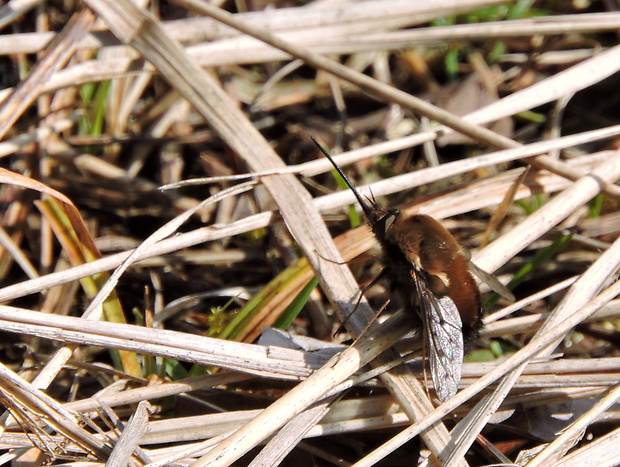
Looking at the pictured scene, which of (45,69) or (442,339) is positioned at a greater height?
(45,69)

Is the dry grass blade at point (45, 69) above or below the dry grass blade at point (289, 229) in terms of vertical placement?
above

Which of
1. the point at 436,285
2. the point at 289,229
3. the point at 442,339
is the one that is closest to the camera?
the point at 442,339

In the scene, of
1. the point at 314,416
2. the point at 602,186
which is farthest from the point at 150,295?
the point at 602,186

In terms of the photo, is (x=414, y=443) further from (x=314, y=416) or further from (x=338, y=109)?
(x=338, y=109)

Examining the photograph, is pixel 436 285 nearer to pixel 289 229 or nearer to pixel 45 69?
pixel 289 229

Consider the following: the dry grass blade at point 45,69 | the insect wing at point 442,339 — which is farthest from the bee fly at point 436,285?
the dry grass blade at point 45,69

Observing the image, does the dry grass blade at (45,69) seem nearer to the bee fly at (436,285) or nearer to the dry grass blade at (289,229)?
the dry grass blade at (289,229)

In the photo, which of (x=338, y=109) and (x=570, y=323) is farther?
(x=338, y=109)

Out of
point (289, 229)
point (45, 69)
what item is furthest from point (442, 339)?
point (45, 69)
